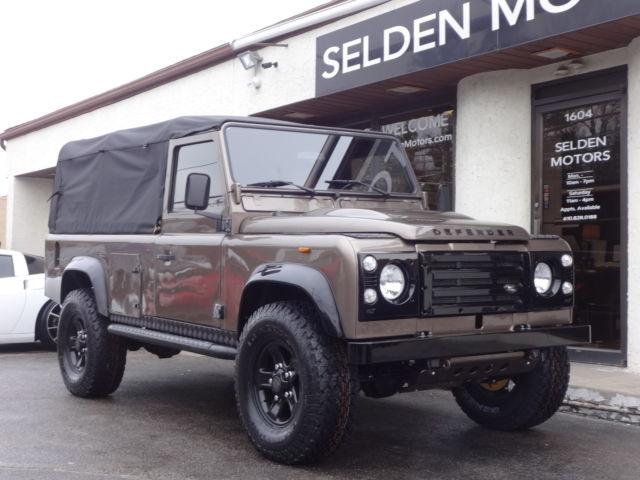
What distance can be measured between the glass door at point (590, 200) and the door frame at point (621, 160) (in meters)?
0.01

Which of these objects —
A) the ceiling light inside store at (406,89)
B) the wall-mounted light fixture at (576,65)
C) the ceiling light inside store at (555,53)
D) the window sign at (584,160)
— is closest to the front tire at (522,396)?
the window sign at (584,160)

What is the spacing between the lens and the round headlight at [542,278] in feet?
16.2

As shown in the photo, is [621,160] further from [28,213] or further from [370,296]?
[28,213]

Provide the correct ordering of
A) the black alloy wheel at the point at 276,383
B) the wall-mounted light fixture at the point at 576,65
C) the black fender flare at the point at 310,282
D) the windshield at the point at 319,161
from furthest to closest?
the wall-mounted light fixture at the point at 576,65 < the windshield at the point at 319,161 < the black alloy wheel at the point at 276,383 < the black fender flare at the point at 310,282

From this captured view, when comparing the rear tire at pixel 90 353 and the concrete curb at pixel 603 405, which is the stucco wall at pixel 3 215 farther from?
the concrete curb at pixel 603 405

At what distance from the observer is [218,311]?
5.27m

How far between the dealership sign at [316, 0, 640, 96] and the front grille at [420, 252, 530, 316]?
10.8 feet

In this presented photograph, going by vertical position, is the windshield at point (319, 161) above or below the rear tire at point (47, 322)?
above

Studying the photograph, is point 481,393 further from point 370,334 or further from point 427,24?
point 427,24

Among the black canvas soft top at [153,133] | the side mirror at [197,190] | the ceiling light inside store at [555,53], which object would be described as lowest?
the side mirror at [197,190]

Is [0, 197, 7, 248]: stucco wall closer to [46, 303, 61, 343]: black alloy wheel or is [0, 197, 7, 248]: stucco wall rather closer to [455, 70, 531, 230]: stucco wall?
[46, 303, 61, 343]: black alloy wheel

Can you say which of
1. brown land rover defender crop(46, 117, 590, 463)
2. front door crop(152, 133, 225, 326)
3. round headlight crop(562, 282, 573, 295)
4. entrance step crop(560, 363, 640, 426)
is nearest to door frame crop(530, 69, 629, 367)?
entrance step crop(560, 363, 640, 426)

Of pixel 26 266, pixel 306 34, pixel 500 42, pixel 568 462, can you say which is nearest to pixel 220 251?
pixel 568 462

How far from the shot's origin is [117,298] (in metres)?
6.39
